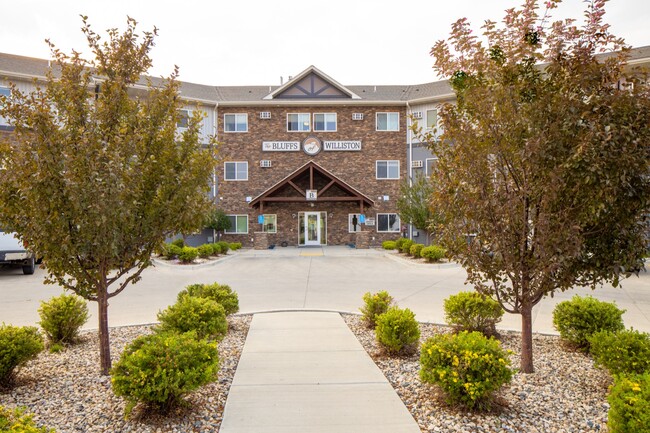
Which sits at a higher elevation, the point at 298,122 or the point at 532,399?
the point at 298,122

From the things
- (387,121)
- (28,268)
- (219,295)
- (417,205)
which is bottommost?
(28,268)

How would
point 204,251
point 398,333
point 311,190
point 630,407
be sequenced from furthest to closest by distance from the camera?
point 311,190 < point 204,251 < point 398,333 < point 630,407

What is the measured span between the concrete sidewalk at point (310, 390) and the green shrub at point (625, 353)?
2.25 meters

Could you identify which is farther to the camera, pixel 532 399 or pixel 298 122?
pixel 298 122

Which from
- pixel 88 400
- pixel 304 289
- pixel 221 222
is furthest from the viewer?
pixel 221 222

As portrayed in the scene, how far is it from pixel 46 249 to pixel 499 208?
16.1 ft

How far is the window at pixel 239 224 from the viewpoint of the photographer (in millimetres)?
27734

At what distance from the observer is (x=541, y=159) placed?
446 cm

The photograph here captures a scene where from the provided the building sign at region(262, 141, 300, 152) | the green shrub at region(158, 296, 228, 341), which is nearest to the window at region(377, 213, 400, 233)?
the building sign at region(262, 141, 300, 152)

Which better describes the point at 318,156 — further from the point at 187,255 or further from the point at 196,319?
the point at 196,319

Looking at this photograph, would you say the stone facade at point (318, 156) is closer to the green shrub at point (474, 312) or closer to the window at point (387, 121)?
the window at point (387, 121)

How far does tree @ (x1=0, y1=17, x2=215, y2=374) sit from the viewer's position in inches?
175

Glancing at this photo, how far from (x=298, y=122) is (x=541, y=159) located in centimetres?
2438

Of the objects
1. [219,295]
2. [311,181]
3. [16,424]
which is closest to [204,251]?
[311,181]
